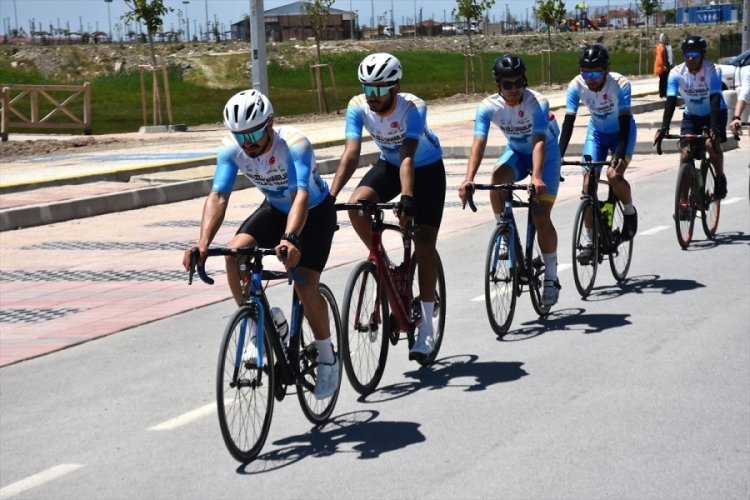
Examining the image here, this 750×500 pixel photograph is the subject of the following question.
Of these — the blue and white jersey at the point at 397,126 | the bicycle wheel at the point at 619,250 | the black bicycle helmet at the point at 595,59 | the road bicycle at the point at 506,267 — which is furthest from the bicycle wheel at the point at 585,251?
the blue and white jersey at the point at 397,126

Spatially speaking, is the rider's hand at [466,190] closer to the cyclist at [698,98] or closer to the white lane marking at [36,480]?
the white lane marking at [36,480]

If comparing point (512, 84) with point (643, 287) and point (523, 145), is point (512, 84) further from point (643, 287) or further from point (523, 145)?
point (643, 287)

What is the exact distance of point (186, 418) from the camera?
7.93 m

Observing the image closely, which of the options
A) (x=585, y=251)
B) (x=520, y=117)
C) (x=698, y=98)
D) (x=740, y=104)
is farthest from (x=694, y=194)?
(x=520, y=117)

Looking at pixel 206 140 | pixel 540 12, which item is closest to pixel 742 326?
pixel 206 140

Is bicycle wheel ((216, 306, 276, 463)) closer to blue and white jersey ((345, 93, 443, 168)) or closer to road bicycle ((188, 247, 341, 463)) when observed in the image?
road bicycle ((188, 247, 341, 463))

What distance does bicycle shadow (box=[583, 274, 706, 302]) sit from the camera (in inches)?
448

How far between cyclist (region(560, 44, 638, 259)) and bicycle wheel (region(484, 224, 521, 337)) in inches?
53.9

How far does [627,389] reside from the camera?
8.28 metres

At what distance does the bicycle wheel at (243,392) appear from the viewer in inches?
260

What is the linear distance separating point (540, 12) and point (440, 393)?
202ft

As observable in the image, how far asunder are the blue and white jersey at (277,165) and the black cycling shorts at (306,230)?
0.15 metres

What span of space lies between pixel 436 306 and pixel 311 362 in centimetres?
175

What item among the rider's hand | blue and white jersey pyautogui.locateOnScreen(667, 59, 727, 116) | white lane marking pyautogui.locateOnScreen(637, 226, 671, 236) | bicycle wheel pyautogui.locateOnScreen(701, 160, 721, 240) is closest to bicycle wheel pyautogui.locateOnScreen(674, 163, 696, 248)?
bicycle wheel pyautogui.locateOnScreen(701, 160, 721, 240)
